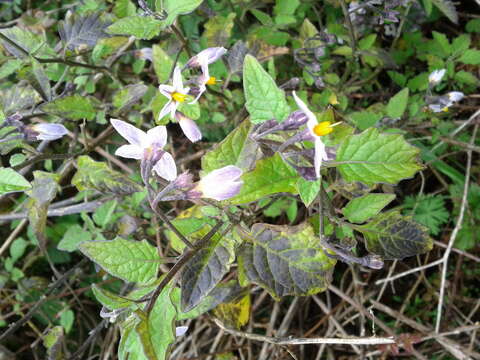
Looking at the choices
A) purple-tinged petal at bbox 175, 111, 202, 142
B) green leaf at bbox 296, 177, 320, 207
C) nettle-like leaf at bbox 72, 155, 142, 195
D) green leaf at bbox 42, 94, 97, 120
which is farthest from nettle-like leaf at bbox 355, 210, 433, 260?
green leaf at bbox 42, 94, 97, 120

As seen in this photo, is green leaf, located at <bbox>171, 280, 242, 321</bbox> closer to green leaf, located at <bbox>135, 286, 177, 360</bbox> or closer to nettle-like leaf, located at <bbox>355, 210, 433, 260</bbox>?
Answer: green leaf, located at <bbox>135, 286, 177, 360</bbox>

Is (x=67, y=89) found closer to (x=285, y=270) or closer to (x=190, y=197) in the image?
(x=190, y=197)

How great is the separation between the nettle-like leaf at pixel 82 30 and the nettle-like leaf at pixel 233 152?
0.67 metres

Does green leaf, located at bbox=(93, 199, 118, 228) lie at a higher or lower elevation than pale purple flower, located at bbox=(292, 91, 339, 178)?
lower

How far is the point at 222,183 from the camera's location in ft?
2.73

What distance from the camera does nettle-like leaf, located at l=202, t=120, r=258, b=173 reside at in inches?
36.5

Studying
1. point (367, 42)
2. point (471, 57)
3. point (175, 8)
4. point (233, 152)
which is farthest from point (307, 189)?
point (471, 57)

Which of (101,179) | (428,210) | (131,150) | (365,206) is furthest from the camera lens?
(428,210)

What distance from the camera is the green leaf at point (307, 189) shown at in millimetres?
833

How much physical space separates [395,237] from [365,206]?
93 millimetres

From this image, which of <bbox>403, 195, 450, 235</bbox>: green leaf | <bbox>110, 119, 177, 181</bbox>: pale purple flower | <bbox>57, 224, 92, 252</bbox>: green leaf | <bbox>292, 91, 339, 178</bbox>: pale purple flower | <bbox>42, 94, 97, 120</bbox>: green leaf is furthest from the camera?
<bbox>403, 195, 450, 235</bbox>: green leaf

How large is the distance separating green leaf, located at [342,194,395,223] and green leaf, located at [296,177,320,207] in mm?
239

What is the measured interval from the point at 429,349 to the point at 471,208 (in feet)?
1.64

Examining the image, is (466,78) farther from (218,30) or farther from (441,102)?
(218,30)
